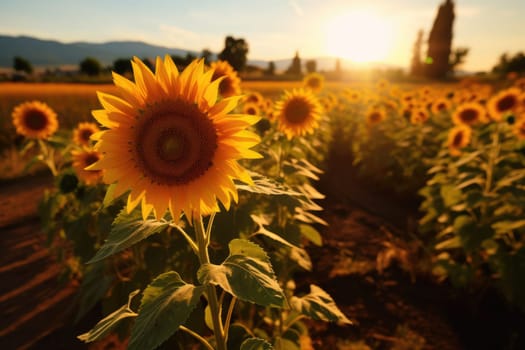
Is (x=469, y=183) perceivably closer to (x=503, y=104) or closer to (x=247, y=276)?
(x=503, y=104)

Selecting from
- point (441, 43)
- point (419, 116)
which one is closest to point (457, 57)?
point (441, 43)

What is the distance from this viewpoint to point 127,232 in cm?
167

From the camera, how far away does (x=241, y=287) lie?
1.42 metres

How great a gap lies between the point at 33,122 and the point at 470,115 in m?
7.43

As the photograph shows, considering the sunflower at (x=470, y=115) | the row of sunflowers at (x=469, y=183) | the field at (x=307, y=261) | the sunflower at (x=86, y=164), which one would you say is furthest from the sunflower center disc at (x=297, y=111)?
the sunflower at (x=470, y=115)

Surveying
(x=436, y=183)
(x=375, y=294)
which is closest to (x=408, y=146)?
(x=436, y=183)

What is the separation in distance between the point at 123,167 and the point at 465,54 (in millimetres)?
84945

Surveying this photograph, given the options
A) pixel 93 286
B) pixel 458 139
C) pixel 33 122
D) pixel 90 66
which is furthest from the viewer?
pixel 90 66

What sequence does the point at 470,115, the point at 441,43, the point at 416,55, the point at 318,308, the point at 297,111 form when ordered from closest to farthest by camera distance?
1. the point at 318,308
2. the point at 297,111
3. the point at 470,115
4. the point at 441,43
5. the point at 416,55

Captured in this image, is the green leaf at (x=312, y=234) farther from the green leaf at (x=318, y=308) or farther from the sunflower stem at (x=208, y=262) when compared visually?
the sunflower stem at (x=208, y=262)

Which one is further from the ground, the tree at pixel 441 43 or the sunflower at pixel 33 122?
the tree at pixel 441 43

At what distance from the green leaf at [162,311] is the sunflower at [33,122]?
488 centimetres

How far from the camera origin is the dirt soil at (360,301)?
12.2 feet

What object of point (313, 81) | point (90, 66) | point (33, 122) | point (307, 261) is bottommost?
point (307, 261)
